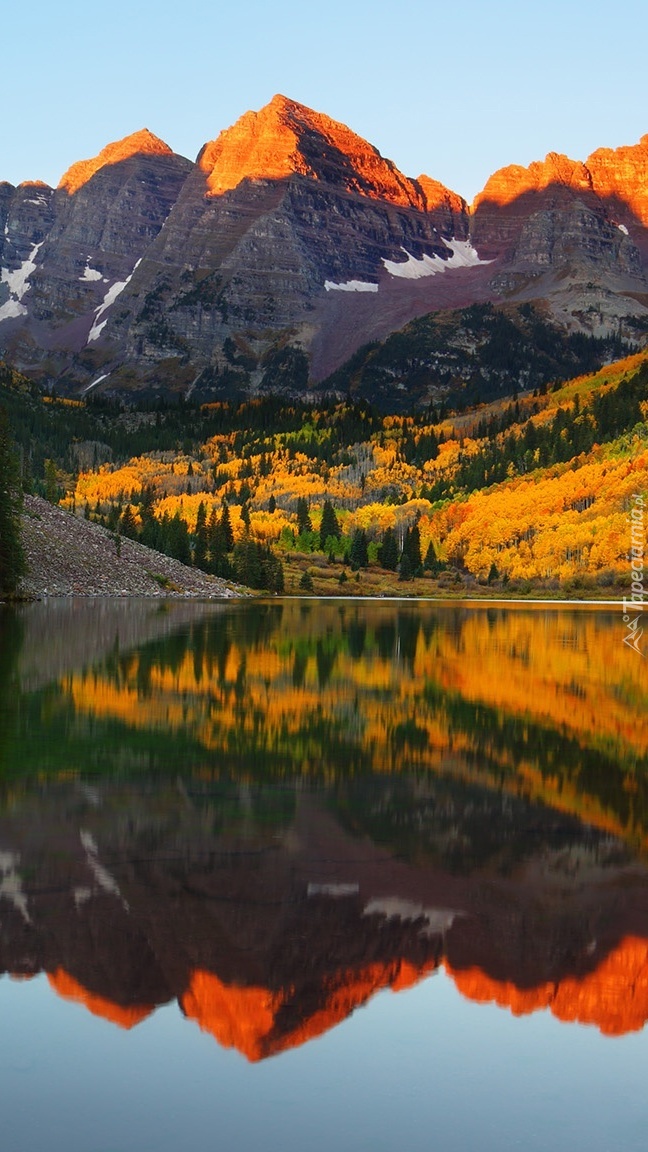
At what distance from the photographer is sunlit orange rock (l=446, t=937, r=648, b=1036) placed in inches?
477

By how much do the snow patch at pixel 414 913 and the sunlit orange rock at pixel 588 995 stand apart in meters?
1.11

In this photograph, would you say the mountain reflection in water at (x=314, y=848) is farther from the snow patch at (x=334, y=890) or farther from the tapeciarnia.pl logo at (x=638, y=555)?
the tapeciarnia.pl logo at (x=638, y=555)

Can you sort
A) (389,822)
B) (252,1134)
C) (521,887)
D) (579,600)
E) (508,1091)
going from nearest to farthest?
(252,1134)
(508,1091)
(521,887)
(389,822)
(579,600)

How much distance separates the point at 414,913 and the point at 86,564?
5722 inches

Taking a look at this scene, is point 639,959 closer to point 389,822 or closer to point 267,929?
point 267,929

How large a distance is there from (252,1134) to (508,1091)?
2.36 meters

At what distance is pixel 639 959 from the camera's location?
44.3 feet

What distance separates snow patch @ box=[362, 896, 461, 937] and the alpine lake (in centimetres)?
5

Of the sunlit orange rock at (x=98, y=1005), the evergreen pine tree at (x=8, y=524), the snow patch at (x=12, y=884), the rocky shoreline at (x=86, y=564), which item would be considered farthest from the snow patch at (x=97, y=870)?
the rocky shoreline at (x=86, y=564)

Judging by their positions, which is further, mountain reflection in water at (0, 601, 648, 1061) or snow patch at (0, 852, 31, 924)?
snow patch at (0, 852, 31, 924)

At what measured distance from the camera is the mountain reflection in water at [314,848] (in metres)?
12.7

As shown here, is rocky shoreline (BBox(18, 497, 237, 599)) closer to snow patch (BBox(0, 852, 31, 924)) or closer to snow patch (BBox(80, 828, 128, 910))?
snow patch (BBox(80, 828, 128, 910))

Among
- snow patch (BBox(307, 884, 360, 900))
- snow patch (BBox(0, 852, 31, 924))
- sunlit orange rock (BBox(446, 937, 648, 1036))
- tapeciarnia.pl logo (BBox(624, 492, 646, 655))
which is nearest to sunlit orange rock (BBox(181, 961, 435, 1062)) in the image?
sunlit orange rock (BBox(446, 937, 648, 1036))

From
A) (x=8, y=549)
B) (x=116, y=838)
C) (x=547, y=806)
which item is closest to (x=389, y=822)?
(x=547, y=806)
